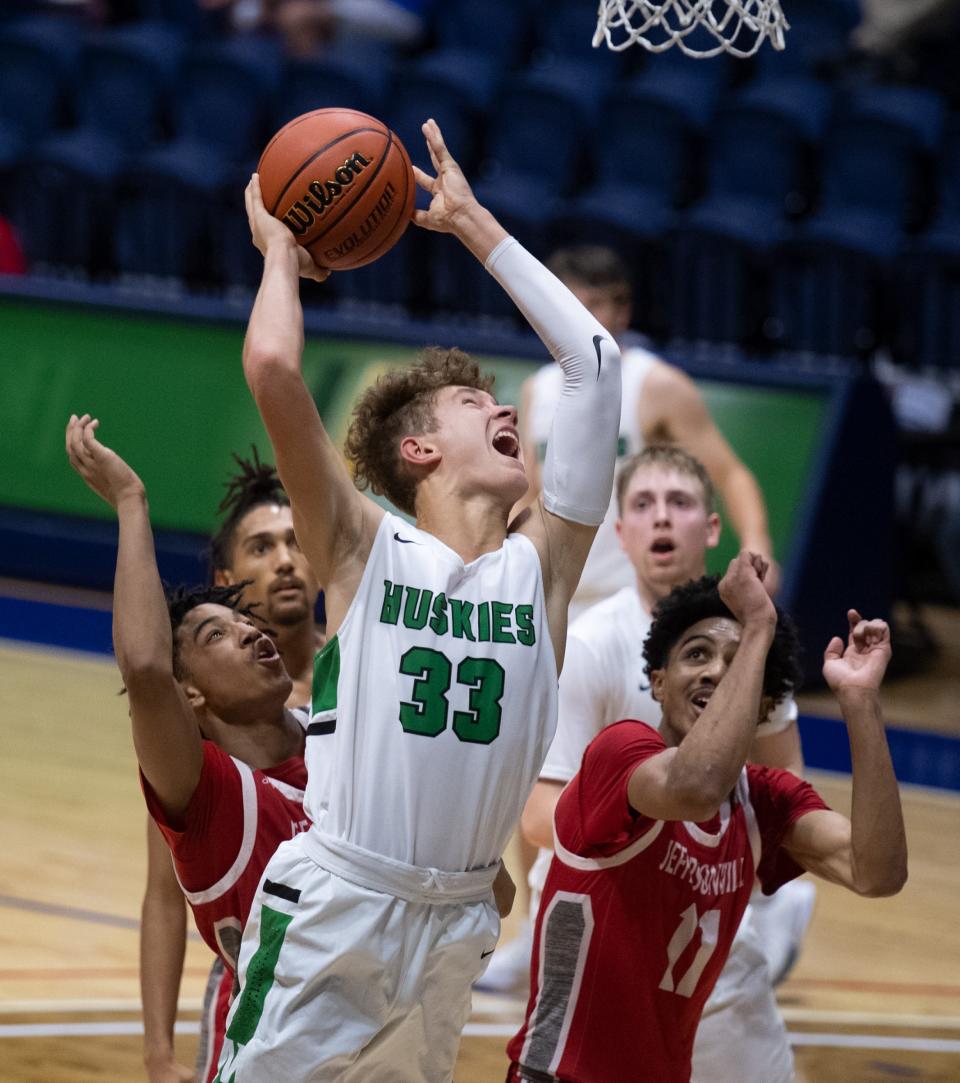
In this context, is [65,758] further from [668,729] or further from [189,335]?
[668,729]

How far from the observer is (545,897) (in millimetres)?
3291

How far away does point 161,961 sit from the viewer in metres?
3.57

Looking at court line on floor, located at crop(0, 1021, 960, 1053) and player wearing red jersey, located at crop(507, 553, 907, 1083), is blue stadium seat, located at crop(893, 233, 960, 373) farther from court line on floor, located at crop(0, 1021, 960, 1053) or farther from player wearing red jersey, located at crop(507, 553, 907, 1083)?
player wearing red jersey, located at crop(507, 553, 907, 1083)

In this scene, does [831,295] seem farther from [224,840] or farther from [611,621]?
[224,840]

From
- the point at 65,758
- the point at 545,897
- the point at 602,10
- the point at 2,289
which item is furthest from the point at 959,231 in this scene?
the point at 545,897

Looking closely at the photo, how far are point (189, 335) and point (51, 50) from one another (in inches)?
169

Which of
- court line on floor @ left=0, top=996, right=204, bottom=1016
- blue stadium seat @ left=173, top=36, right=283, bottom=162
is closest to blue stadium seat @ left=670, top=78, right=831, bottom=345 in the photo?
blue stadium seat @ left=173, top=36, right=283, bottom=162

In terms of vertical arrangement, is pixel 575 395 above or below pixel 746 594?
above

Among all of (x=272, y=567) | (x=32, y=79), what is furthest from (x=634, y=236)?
(x=272, y=567)

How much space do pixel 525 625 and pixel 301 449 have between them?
1.54 feet

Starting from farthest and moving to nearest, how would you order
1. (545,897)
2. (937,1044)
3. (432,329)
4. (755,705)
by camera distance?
(432,329)
(937,1044)
(545,897)
(755,705)

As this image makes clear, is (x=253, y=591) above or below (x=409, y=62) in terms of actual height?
below

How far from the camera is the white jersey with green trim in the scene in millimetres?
2859

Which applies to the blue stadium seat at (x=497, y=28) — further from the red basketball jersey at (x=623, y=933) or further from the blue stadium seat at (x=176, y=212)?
the red basketball jersey at (x=623, y=933)
